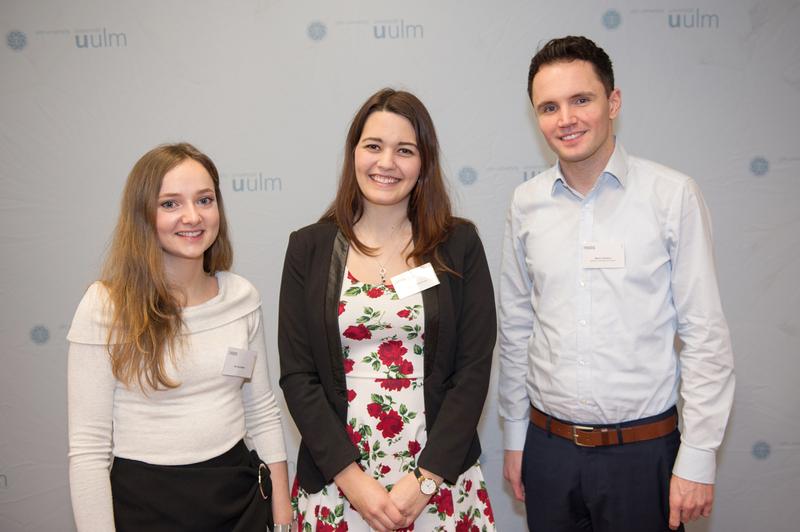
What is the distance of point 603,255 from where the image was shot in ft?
5.61

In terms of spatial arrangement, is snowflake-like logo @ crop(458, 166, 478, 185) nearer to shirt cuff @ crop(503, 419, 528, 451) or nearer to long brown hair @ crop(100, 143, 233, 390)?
shirt cuff @ crop(503, 419, 528, 451)

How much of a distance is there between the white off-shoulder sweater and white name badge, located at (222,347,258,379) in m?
0.02

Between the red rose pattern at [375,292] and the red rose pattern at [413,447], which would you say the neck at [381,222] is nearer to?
the red rose pattern at [375,292]

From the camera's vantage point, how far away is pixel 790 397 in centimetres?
279

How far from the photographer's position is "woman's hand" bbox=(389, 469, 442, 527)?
5.15 ft

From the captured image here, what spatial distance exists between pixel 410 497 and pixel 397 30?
1.94 meters

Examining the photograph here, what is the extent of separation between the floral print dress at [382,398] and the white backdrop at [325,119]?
3.85ft

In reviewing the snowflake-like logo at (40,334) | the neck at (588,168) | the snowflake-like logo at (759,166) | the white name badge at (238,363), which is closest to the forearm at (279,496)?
the white name badge at (238,363)

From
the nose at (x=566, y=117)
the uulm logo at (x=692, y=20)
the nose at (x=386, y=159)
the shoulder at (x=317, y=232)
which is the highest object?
the uulm logo at (x=692, y=20)

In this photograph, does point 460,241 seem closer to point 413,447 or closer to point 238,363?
point 413,447

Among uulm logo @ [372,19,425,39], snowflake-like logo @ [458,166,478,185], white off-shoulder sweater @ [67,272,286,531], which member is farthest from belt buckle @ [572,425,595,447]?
uulm logo @ [372,19,425,39]

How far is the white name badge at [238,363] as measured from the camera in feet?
5.23

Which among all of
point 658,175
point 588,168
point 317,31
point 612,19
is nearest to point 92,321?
point 588,168

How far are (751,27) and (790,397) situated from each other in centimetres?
168
